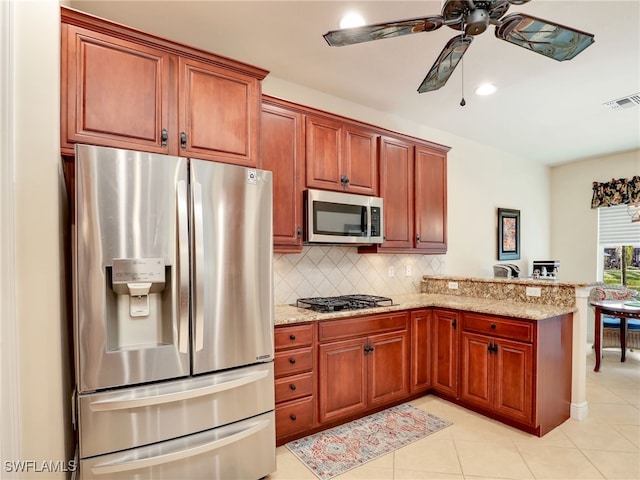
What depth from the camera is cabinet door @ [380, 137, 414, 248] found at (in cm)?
328

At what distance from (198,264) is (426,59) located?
90.3 inches

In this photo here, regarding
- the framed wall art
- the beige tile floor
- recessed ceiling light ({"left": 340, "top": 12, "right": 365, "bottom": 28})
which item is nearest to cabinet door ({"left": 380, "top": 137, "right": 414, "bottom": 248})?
recessed ceiling light ({"left": 340, "top": 12, "right": 365, "bottom": 28})

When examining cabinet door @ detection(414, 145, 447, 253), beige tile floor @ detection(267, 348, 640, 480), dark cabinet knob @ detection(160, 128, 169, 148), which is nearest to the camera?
dark cabinet knob @ detection(160, 128, 169, 148)

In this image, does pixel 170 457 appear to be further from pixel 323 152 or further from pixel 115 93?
pixel 323 152

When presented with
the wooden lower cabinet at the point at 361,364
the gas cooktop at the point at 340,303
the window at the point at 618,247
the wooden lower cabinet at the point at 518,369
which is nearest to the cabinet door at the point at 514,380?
the wooden lower cabinet at the point at 518,369

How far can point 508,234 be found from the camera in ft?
16.9

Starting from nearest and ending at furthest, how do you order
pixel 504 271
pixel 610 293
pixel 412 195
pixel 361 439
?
pixel 361 439, pixel 412 195, pixel 610 293, pixel 504 271

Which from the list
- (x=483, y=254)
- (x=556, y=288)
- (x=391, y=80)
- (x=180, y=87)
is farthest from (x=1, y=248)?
(x=483, y=254)

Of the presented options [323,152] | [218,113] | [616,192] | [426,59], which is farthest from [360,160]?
[616,192]

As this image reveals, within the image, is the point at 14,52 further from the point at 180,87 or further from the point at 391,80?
the point at 391,80

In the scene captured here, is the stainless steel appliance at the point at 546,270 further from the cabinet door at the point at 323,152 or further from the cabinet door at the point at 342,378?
the cabinet door at the point at 323,152

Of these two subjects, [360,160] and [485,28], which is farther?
[360,160]

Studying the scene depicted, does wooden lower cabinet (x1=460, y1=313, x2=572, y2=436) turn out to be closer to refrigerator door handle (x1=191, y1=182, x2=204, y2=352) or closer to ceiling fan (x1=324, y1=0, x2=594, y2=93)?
ceiling fan (x1=324, y1=0, x2=594, y2=93)

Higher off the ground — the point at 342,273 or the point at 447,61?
the point at 447,61
